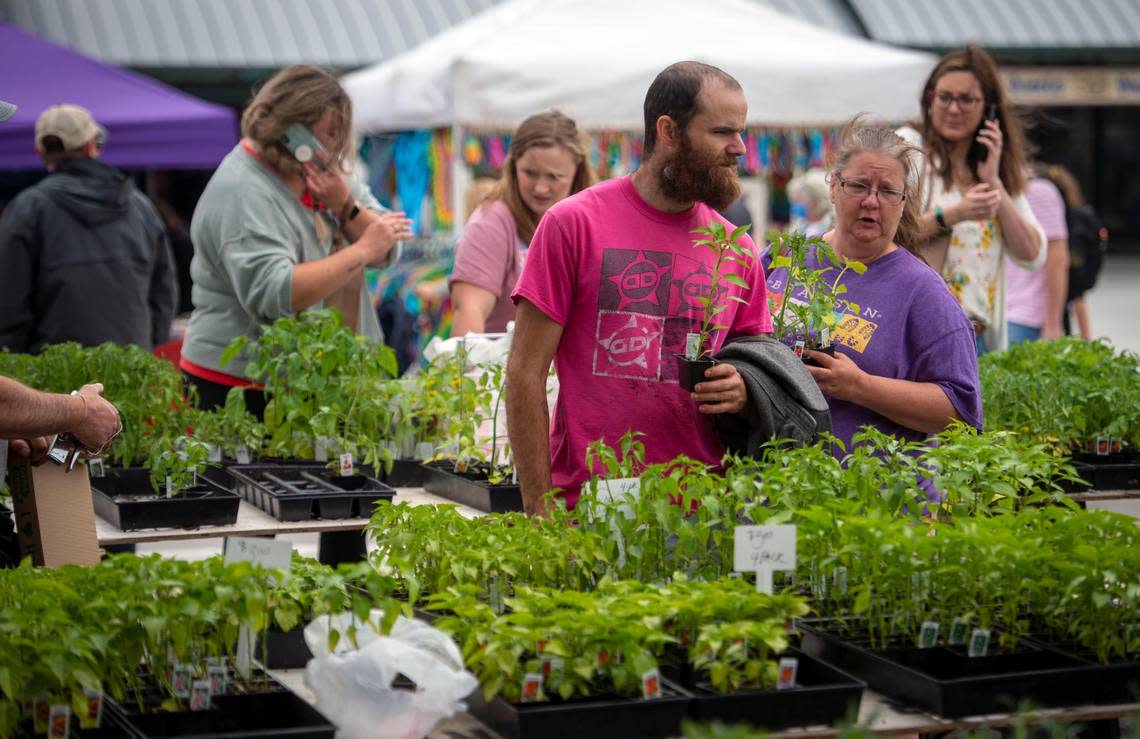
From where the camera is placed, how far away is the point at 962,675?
250 centimetres

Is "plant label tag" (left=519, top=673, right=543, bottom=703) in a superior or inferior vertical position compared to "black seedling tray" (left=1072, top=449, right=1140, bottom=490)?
inferior

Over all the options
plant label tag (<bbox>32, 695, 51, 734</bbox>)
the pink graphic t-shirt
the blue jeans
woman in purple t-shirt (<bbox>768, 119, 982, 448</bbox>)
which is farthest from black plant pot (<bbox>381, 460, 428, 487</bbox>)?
the blue jeans

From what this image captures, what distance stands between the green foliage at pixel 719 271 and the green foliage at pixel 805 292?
145 millimetres

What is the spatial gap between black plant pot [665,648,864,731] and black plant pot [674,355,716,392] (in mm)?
845

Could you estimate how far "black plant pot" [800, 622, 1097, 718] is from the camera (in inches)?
92.0

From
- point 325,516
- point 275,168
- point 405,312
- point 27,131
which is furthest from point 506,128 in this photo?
point 325,516

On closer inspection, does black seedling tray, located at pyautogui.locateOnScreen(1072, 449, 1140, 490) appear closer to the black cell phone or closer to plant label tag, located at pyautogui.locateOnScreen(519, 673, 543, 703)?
the black cell phone

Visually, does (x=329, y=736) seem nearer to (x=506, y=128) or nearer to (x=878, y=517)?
(x=878, y=517)

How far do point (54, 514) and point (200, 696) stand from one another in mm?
998

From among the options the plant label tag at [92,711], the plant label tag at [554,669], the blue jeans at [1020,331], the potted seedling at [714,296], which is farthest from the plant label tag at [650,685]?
the blue jeans at [1020,331]

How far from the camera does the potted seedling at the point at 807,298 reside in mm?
3285

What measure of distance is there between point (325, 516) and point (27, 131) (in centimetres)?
502

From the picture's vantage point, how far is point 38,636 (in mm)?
2188

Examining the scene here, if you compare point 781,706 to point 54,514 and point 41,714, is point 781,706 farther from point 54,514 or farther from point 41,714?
point 54,514
